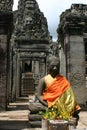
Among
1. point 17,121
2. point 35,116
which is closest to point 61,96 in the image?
point 35,116

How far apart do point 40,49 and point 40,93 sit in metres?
20.3

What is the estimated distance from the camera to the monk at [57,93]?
5.43m

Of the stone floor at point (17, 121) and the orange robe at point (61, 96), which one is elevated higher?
the orange robe at point (61, 96)

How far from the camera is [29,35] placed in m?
28.0

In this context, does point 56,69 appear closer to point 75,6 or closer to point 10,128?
point 10,128

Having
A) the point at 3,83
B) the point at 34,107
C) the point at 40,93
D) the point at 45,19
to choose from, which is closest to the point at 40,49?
the point at 45,19

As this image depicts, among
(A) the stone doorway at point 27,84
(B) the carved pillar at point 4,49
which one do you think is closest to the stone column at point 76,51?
(B) the carved pillar at point 4,49

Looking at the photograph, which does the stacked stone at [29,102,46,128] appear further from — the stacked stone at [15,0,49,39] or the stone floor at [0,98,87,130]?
the stacked stone at [15,0,49,39]

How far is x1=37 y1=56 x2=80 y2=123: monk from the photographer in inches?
214

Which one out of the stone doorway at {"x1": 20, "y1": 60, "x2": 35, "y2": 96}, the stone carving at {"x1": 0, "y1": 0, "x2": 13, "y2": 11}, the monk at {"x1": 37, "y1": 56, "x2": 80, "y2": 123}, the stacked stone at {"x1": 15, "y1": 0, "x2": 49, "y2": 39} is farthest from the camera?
the stone doorway at {"x1": 20, "y1": 60, "x2": 35, "y2": 96}

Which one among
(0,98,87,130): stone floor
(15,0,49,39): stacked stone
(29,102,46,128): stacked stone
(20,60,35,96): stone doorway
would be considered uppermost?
(15,0,49,39): stacked stone

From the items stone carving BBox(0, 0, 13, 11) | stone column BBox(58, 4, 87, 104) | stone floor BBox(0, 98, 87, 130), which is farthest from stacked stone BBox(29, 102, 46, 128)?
stone carving BBox(0, 0, 13, 11)

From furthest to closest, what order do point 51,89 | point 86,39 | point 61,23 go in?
point 61,23, point 86,39, point 51,89

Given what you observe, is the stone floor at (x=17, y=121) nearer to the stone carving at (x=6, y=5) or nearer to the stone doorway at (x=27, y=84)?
the stone carving at (x=6, y=5)
